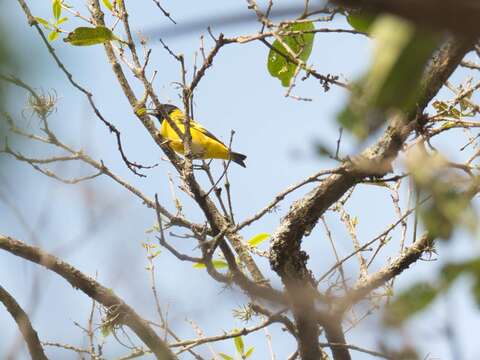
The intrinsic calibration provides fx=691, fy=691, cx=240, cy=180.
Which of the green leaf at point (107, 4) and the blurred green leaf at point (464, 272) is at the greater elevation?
the green leaf at point (107, 4)

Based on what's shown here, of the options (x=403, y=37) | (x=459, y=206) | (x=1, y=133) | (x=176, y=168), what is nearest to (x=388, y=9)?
(x=403, y=37)

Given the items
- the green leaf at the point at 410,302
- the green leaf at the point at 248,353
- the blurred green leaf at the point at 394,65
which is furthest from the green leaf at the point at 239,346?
the blurred green leaf at the point at 394,65

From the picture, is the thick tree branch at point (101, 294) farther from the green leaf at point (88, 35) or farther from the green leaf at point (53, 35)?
the green leaf at point (53, 35)

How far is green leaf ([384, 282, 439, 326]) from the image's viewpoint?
2.65ft

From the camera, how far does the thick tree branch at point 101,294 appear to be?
3087 millimetres

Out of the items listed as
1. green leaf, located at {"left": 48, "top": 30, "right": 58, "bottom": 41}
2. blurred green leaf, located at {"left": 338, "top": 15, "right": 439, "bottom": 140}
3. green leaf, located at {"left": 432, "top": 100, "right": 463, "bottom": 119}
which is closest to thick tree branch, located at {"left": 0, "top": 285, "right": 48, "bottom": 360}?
green leaf, located at {"left": 48, "top": 30, "right": 58, "bottom": 41}

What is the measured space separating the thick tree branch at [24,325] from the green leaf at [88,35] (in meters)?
1.21

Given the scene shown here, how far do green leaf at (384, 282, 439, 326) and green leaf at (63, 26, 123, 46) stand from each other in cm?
257

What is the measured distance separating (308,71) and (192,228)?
1.02 m

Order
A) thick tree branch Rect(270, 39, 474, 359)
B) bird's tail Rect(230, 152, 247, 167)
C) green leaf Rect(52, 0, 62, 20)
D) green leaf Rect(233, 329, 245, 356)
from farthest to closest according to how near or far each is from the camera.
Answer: bird's tail Rect(230, 152, 247, 167) → green leaf Rect(52, 0, 62, 20) → green leaf Rect(233, 329, 245, 356) → thick tree branch Rect(270, 39, 474, 359)

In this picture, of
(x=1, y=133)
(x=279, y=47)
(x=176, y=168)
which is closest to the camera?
(x=1, y=133)

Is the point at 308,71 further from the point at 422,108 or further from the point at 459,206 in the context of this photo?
the point at 459,206

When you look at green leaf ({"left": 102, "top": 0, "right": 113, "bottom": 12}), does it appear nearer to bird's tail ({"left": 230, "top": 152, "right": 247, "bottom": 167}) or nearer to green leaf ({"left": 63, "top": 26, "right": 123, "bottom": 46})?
green leaf ({"left": 63, "top": 26, "right": 123, "bottom": 46})

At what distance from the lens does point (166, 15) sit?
3.51 meters
